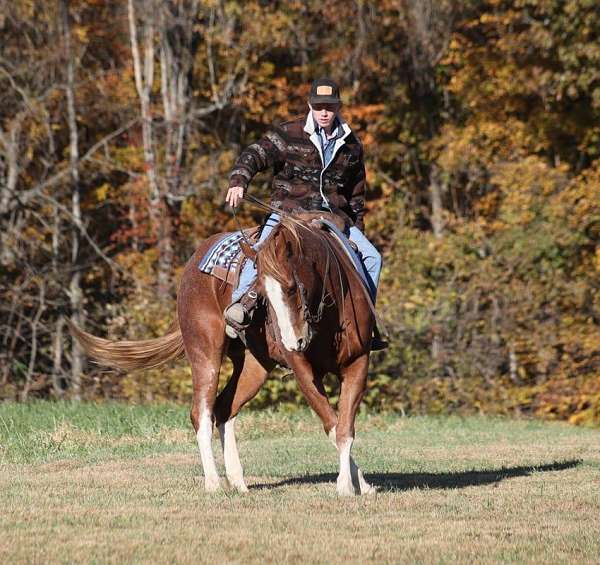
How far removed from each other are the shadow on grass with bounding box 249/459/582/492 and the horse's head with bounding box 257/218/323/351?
5.32 feet

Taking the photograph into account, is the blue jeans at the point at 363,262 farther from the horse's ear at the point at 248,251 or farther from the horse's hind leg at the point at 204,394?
the horse's hind leg at the point at 204,394

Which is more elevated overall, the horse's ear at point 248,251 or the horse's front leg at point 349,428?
the horse's ear at point 248,251

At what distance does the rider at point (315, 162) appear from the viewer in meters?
9.62

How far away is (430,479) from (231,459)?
5.58 feet

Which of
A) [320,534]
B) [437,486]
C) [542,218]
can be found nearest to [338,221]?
[437,486]

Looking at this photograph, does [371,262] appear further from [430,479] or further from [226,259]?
[430,479]

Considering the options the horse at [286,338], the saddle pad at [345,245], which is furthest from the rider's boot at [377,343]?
the saddle pad at [345,245]

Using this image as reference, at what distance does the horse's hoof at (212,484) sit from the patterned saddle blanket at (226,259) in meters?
1.41

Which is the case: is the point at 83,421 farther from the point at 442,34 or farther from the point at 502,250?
the point at 442,34

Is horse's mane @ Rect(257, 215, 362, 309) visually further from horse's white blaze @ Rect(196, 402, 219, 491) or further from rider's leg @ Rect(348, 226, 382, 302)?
horse's white blaze @ Rect(196, 402, 219, 491)

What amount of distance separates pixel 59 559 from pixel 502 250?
16.9 m

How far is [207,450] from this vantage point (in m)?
9.69

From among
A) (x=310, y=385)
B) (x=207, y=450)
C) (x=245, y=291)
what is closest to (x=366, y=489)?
(x=310, y=385)

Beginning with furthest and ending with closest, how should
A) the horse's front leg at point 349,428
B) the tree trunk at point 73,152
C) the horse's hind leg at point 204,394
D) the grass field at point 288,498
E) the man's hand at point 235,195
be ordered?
the tree trunk at point 73,152
the horse's hind leg at point 204,394
the man's hand at point 235,195
the horse's front leg at point 349,428
the grass field at point 288,498
